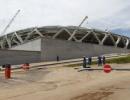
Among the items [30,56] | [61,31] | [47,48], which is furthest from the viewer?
[61,31]

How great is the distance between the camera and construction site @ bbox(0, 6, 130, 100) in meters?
24.5

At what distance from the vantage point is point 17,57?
230 ft

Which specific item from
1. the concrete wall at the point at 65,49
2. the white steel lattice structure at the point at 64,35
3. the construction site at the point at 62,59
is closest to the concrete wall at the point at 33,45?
the construction site at the point at 62,59

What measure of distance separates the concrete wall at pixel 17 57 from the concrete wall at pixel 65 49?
10.9 ft

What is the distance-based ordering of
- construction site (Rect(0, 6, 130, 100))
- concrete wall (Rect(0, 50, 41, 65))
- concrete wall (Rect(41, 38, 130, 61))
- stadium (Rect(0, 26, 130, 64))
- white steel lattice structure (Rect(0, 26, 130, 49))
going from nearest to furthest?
construction site (Rect(0, 6, 130, 100)) < concrete wall (Rect(0, 50, 41, 65)) < stadium (Rect(0, 26, 130, 64)) < concrete wall (Rect(41, 38, 130, 61)) < white steel lattice structure (Rect(0, 26, 130, 49))

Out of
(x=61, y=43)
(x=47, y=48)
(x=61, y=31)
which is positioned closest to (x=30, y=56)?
(x=47, y=48)

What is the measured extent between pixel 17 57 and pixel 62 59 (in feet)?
52.2

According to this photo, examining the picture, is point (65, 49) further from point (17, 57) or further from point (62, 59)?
point (17, 57)

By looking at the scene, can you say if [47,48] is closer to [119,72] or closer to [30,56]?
[30,56]

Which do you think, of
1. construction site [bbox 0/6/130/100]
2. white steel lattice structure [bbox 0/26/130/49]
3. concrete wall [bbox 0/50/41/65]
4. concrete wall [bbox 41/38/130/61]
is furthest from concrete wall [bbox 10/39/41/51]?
white steel lattice structure [bbox 0/26/130/49]

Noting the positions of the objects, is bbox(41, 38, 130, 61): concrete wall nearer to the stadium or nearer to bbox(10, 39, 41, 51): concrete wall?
the stadium

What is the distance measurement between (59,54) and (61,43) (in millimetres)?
3298

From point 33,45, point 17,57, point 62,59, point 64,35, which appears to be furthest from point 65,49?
point 64,35

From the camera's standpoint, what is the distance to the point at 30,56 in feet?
241
